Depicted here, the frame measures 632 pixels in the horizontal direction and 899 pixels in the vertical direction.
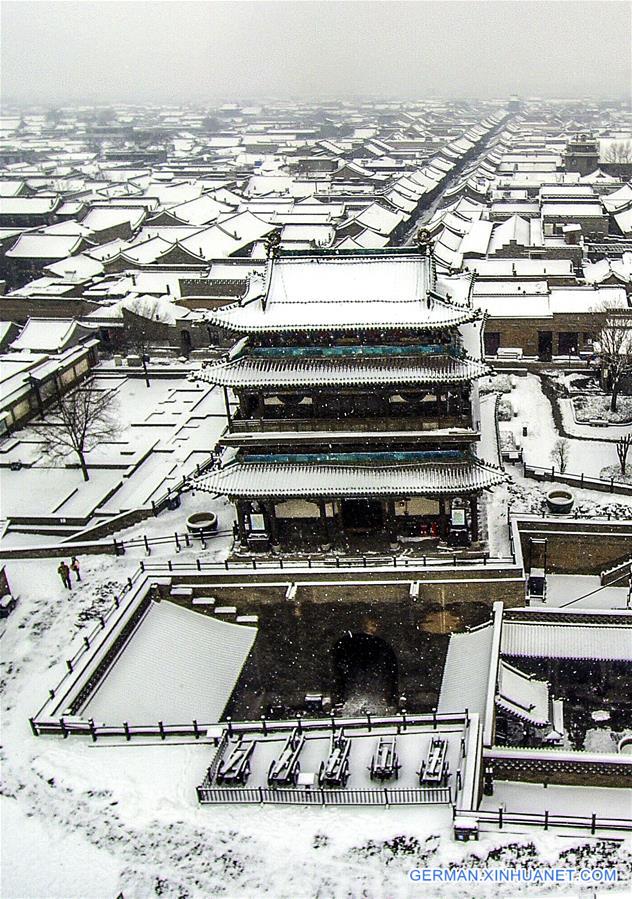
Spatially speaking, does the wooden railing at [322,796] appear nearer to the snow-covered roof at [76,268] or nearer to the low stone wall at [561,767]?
the low stone wall at [561,767]

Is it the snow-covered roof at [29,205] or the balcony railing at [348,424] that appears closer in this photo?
the balcony railing at [348,424]

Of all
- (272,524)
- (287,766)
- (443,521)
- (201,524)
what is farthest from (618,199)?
(287,766)

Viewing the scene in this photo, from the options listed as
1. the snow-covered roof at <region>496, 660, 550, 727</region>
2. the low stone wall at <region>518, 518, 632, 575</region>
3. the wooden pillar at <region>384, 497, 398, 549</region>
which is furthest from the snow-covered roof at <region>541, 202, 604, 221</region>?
the snow-covered roof at <region>496, 660, 550, 727</region>

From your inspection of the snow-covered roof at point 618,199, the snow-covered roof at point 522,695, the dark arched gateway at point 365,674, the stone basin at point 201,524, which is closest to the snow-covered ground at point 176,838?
the snow-covered roof at point 522,695

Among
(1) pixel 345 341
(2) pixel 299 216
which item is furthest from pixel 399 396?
(2) pixel 299 216

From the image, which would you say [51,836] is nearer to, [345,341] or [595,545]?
[345,341]
